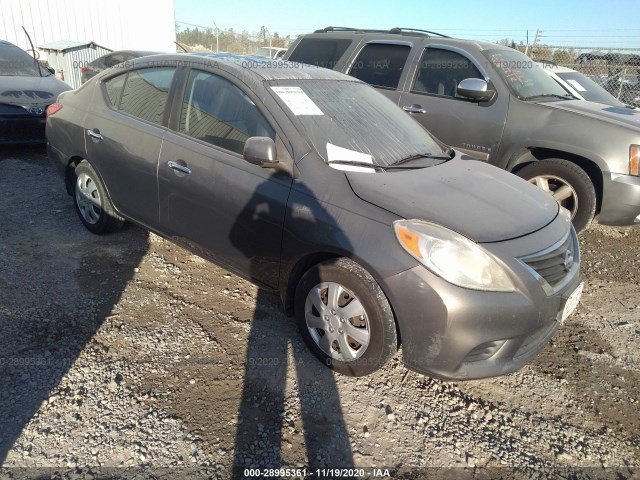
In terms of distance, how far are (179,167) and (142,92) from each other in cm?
92

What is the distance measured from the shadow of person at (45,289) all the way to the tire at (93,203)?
12 cm

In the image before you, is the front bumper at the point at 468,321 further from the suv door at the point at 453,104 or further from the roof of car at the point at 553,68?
the roof of car at the point at 553,68

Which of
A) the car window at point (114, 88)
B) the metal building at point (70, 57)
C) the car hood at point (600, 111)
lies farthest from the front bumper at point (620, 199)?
the metal building at point (70, 57)

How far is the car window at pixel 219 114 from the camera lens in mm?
2906

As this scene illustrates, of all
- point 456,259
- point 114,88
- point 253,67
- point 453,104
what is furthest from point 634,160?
point 114,88

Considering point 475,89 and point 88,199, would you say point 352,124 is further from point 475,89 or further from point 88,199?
point 88,199

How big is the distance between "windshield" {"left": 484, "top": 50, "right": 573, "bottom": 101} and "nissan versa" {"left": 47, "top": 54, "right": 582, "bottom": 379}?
2049 millimetres

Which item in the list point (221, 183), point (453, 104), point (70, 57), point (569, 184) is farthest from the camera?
point (70, 57)

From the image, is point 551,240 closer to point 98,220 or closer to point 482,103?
point 482,103

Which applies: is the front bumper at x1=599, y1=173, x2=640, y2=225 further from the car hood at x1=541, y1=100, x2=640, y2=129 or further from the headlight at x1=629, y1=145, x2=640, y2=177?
the car hood at x1=541, y1=100, x2=640, y2=129

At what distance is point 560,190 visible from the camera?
459 cm

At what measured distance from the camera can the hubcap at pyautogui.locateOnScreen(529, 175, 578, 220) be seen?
4.56 meters

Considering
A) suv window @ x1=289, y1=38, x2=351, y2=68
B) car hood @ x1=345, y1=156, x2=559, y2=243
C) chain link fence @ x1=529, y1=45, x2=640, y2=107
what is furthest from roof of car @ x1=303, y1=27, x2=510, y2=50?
chain link fence @ x1=529, y1=45, x2=640, y2=107

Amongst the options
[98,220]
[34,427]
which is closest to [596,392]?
[34,427]
